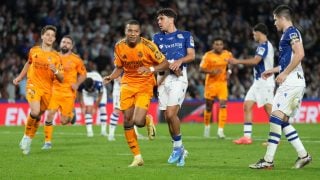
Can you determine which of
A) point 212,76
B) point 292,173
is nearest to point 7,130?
point 212,76

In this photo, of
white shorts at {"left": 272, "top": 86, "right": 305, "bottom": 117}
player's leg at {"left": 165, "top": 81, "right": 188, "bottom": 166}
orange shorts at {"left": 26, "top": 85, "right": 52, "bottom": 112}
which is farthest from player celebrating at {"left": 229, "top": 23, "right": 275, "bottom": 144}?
white shorts at {"left": 272, "top": 86, "right": 305, "bottom": 117}

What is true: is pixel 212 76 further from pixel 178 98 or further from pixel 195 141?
pixel 178 98

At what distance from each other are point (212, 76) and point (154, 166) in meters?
9.63

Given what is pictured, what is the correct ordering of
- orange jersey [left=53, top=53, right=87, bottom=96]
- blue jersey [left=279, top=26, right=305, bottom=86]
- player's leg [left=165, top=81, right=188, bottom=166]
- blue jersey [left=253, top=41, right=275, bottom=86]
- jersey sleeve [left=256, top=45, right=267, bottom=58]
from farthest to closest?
orange jersey [left=53, top=53, right=87, bottom=96]
blue jersey [left=253, top=41, right=275, bottom=86]
jersey sleeve [left=256, top=45, right=267, bottom=58]
player's leg [left=165, top=81, right=188, bottom=166]
blue jersey [left=279, top=26, right=305, bottom=86]

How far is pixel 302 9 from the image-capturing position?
38.6 metres

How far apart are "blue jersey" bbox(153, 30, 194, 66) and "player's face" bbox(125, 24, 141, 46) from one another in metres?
1.22

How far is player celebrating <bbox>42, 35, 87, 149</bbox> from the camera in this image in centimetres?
1916

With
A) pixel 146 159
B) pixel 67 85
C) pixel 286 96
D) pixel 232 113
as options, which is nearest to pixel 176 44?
pixel 146 159

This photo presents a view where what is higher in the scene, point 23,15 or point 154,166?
point 23,15

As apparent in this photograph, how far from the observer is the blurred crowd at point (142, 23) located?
102ft

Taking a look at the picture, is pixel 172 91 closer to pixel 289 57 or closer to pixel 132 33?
pixel 132 33

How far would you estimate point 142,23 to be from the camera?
113ft

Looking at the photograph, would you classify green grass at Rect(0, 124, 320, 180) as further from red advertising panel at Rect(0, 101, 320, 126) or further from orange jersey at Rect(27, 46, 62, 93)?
red advertising panel at Rect(0, 101, 320, 126)

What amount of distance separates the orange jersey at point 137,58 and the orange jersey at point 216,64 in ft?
29.8
